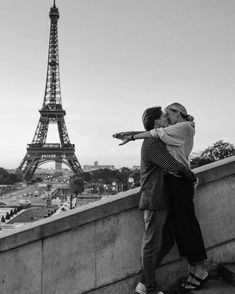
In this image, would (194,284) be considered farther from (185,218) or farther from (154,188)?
(154,188)

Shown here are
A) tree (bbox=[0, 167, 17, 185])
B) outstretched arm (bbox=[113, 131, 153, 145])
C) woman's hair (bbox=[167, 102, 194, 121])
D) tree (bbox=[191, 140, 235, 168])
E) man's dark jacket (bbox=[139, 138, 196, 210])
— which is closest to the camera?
man's dark jacket (bbox=[139, 138, 196, 210])

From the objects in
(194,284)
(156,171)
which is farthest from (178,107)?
(194,284)

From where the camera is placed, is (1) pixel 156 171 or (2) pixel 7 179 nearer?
(1) pixel 156 171

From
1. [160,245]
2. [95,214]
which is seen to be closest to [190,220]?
[160,245]

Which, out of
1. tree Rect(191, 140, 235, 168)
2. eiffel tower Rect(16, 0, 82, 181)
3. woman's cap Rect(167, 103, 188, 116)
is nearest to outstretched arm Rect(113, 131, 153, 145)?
woman's cap Rect(167, 103, 188, 116)

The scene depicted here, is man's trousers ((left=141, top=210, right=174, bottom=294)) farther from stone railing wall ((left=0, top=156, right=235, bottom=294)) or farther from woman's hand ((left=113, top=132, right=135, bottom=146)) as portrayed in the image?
woman's hand ((left=113, top=132, right=135, bottom=146))

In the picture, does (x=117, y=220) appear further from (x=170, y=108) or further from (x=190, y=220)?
(x=170, y=108)

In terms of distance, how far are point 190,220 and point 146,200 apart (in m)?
0.46

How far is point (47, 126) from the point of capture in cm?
7600

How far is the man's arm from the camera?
354 cm

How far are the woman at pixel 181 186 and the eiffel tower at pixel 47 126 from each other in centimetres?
7037

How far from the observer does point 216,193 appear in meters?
4.34

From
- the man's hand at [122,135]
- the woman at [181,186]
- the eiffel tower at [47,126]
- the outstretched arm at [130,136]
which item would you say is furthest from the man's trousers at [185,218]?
the eiffel tower at [47,126]

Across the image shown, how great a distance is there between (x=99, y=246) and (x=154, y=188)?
0.92m
